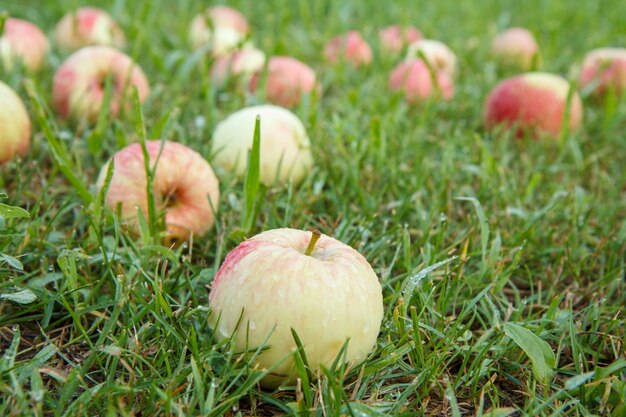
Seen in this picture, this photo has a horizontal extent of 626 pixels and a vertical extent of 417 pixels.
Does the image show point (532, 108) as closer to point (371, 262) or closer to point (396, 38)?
point (396, 38)

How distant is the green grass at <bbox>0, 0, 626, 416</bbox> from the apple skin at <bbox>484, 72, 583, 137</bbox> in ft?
0.32

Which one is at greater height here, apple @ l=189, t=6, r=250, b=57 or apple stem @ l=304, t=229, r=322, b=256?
apple @ l=189, t=6, r=250, b=57

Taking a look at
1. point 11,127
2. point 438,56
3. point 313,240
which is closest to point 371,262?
point 313,240

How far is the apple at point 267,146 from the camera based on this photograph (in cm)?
232

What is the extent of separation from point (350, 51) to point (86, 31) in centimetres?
148

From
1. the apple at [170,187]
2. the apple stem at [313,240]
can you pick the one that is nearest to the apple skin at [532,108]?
the apple at [170,187]

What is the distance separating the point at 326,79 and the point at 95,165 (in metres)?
1.51

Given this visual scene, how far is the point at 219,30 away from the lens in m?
3.73

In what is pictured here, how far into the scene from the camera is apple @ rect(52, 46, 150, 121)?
263 centimetres

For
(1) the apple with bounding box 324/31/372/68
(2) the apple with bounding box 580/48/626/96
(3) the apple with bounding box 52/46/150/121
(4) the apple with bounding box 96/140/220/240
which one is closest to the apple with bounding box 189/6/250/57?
(1) the apple with bounding box 324/31/372/68

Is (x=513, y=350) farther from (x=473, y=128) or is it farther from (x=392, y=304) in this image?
(x=473, y=128)

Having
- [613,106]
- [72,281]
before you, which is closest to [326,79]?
[613,106]

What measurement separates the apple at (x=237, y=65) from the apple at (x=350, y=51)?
0.52m

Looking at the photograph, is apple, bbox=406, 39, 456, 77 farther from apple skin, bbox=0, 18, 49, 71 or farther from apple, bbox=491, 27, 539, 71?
apple skin, bbox=0, 18, 49, 71
